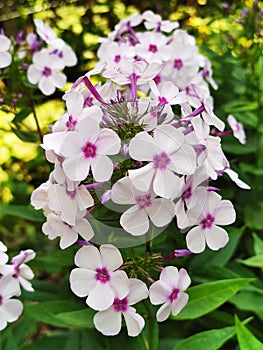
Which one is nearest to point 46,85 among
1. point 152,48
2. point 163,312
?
point 152,48

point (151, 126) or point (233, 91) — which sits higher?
point (151, 126)

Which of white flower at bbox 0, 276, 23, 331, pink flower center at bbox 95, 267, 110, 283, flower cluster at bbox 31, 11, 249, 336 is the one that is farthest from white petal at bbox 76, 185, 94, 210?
white flower at bbox 0, 276, 23, 331

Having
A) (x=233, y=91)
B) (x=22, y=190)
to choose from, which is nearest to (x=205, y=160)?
(x=233, y=91)

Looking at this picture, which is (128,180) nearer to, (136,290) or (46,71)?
(136,290)

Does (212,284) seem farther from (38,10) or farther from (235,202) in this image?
(38,10)

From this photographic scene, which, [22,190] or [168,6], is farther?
[168,6]

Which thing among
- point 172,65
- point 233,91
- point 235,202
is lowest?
point 235,202

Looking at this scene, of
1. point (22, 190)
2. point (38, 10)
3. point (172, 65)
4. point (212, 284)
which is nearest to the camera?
point (212, 284)
